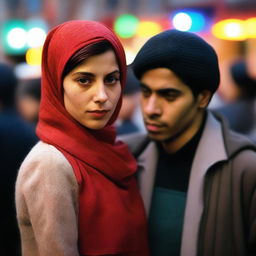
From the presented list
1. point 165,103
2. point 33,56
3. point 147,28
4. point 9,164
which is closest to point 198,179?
point 165,103

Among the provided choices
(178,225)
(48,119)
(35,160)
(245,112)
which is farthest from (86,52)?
(245,112)

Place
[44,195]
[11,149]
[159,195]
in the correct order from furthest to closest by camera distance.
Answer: [11,149] < [159,195] < [44,195]

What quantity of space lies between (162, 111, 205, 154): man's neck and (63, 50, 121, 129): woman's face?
59cm

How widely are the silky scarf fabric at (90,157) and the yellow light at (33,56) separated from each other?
13.2 meters

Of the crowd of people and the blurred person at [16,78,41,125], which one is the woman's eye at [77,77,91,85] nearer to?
the crowd of people

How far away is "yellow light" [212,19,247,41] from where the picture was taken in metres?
10.8

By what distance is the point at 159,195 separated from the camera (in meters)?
2.62

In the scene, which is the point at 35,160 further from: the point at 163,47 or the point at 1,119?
the point at 1,119

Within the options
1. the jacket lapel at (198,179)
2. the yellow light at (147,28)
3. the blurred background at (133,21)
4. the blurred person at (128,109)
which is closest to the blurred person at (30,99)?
the blurred person at (128,109)

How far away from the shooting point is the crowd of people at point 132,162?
2084 millimetres

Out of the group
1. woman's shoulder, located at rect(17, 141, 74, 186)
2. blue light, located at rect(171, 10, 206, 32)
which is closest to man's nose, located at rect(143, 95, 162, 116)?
woman's shoulder, located at rect(17, 141, 74, 186)

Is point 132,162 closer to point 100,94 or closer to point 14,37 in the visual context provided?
point 100,94

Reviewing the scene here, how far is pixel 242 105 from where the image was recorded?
4777mm

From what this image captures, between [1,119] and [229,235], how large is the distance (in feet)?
7.09
